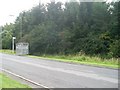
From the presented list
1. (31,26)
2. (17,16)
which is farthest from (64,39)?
(17,16)

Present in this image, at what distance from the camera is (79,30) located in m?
65.8

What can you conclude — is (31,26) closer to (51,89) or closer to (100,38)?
(100,38)

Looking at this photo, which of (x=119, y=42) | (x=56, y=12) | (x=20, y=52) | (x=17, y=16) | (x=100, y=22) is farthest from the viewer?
(x=17, y=16)

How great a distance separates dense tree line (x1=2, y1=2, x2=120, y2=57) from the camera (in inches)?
2324

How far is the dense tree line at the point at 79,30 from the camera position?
5903 centimetres

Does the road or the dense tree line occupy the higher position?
the dense tree line

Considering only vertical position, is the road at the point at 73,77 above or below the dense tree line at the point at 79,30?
below

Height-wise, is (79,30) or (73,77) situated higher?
(79,30)

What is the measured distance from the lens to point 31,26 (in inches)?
3147

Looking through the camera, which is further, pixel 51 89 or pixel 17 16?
pixel 17 16

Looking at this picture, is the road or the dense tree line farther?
the dense tree line

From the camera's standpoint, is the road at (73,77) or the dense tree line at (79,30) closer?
the road at (73,77)

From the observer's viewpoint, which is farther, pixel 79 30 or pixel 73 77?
pixel 79 30

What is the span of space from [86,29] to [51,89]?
53595 millimetres
